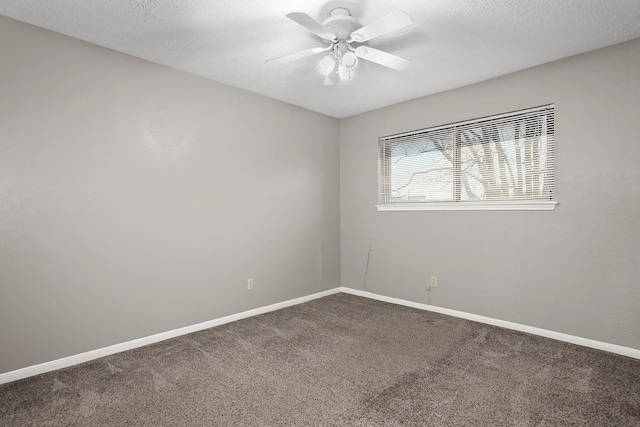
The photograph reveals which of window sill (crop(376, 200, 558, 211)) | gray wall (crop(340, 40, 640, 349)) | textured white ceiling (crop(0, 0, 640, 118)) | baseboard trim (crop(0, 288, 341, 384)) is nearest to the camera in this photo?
textured white ceiling (crop(0, 0, 640, 118))

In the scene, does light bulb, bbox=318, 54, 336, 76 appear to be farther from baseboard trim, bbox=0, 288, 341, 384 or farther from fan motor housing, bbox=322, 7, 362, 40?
baseboard trim, bbox=0, 288, 341, 384

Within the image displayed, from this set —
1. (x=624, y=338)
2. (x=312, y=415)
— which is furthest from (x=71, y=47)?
(x=624, y=338)

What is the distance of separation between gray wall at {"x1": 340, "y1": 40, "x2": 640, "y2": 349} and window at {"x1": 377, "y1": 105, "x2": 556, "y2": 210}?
0.10m

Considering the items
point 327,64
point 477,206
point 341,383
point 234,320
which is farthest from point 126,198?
point 477,206

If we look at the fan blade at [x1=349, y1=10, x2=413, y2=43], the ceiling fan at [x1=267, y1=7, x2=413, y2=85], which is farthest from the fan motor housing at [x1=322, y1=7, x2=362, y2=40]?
the fan blade at [x1=349, y1=10, x2=413, y2=43]

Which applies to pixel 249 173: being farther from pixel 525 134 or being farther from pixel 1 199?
pixel 525 134

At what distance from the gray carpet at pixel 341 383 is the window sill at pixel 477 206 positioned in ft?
3.77

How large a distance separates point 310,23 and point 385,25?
44 centimetres

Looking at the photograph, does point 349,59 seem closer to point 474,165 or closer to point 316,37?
point 316,37

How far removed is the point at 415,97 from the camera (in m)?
3.82

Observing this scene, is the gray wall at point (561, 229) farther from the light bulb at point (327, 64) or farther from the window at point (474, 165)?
the light bulb at point (327, 64)

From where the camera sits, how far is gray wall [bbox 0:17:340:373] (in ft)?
7.54

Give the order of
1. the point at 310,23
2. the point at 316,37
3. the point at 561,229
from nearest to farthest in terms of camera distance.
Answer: the point at 310,23 < the point at 316,37 < the point at 561,229

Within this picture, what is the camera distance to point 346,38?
241 centimetres
